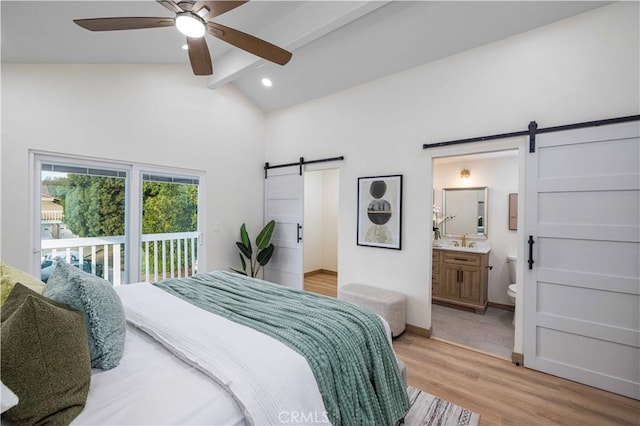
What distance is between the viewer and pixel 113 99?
316 centimetres

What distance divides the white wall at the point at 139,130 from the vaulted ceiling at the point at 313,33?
18 cm

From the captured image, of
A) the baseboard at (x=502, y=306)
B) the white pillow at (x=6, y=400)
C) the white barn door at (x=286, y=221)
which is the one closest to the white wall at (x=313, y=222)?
the white barn door at (x=286, y=221)

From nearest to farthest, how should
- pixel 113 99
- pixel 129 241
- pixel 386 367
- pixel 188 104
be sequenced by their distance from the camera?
pixel 386 367 < pixel 113 99 < pixel 129 241 < pixel 188 104

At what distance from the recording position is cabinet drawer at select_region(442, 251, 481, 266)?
3.84 m

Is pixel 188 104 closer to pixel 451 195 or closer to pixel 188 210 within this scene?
pixel 188 210

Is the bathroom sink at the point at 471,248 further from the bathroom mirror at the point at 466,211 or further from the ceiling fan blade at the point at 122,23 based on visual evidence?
the ceiling fan blade at the point at 122,23

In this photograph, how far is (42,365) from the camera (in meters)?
0.88

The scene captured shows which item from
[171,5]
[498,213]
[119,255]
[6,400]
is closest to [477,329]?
[498,213]

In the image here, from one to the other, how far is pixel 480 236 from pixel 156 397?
4.37 metres

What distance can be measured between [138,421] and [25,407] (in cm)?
30

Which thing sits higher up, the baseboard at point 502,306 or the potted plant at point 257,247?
the potted plant at point 257,247

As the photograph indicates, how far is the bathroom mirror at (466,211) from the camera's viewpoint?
167 inches

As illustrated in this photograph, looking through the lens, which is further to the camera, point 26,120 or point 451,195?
point 451,195

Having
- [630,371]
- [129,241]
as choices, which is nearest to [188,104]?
[129,241]
